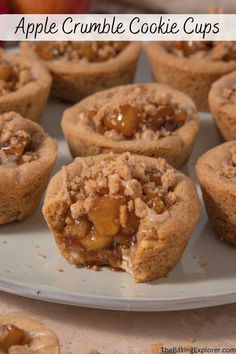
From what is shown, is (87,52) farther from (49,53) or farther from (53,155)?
(53,155)

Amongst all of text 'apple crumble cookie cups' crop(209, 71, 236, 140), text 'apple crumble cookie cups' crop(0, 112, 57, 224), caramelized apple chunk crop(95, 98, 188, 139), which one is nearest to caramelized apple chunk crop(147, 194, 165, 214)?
text 'apple crumble cookie cups' crop(0, 112, 57, 224)

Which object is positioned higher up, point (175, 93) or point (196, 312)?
point (175, 93)

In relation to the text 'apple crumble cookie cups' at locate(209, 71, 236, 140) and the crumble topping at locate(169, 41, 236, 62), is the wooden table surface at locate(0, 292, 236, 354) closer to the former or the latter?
the text 'apple crumble cookie cups' at locate(209, 71, 236, 140)

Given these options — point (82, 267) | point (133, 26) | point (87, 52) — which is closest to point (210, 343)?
point (82, 267)

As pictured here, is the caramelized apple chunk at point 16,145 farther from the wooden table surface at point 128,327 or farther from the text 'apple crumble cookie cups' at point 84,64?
the text 'apple crumble cookie cups' at point 84,64

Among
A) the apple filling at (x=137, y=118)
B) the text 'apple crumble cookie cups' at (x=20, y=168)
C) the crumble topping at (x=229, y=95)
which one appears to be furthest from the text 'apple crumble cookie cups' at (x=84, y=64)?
the text 'apple crumble cookie cups' at (x=20, y=168)

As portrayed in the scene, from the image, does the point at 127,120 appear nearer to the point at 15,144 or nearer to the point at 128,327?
the point at 15,144
